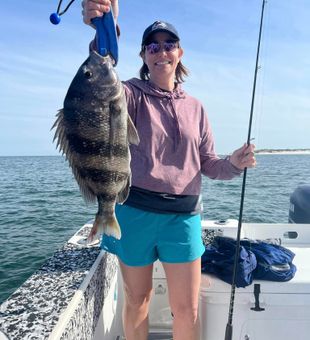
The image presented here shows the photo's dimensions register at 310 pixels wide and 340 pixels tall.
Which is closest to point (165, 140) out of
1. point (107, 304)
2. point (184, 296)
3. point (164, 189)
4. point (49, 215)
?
point (164, 189)

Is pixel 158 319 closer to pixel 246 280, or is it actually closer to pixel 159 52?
pixel 246 280

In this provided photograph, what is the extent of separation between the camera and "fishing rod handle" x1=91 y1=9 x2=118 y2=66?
1.78 meters

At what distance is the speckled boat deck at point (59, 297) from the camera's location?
1.68 m

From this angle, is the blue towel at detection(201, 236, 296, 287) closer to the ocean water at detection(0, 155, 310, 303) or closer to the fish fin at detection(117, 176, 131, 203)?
the fish fin at detection(117, 176, 131, 203)

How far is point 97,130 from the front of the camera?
179 cm

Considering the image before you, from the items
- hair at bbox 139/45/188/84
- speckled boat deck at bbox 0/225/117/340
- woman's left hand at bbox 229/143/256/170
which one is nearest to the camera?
speckled boat deck at bbox 0/225/117/340

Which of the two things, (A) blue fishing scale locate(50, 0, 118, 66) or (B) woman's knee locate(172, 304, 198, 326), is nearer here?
(A) blue fishing scale locate(50, 0, 118, 66)

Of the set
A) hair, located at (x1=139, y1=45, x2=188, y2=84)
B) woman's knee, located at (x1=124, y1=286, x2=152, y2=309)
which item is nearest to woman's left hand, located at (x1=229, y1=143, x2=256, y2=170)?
hair, located at (x1=139, y1=45, x2=188, y2=84)

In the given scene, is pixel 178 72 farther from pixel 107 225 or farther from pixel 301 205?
pixel 301 205

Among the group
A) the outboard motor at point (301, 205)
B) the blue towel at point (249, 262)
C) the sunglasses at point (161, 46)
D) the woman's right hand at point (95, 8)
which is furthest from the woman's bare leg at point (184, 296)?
the outboard motor at point (301, 205)

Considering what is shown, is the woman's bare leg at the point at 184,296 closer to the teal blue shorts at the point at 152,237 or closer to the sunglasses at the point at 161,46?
the teal blue shorts at the point at 152,237

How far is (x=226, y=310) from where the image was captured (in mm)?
2500

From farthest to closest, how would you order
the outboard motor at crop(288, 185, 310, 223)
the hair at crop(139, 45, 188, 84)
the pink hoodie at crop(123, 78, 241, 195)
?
the outboard motor at crop(288, 185, 310, 223) < the hair at crop(139, 45, 188, 84) < the pink hoodie at crop(123, 78, 241, 195)

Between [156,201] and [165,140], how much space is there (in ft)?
1.17
